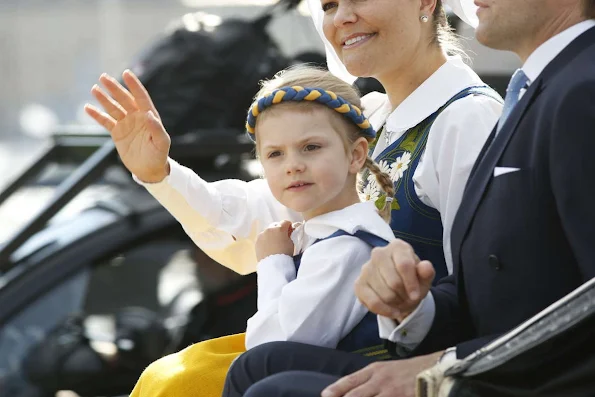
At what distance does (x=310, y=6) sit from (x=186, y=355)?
0.81 meters

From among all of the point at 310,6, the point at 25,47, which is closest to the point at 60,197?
the point at 310,6

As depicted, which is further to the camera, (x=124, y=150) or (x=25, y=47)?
(x=25, y=47)

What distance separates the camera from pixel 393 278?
1.62m

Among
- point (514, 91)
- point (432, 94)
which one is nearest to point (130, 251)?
point (432, 94)

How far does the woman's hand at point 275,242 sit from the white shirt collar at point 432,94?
34 cm

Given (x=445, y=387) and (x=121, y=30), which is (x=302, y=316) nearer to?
(x=445, y=387)

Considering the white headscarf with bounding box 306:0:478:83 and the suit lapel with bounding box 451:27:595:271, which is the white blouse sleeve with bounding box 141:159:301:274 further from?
the suit lapel with bounding box 451:27:595:271

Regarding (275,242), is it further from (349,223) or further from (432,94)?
(432,94)

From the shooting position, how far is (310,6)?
98.0 inches

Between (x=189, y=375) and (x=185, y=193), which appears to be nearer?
(x=189, y=375)

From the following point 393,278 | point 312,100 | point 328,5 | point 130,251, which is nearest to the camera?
point 393,278

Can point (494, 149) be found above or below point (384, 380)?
above

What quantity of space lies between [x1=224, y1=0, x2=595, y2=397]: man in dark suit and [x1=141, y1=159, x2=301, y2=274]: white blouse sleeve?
53 cm

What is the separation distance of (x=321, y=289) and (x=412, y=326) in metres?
0.16
